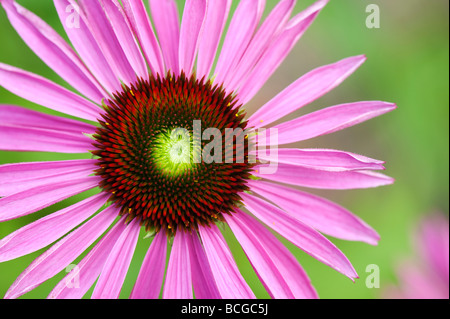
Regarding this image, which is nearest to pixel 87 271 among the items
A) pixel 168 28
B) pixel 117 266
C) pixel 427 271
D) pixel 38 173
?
pixel 117 266

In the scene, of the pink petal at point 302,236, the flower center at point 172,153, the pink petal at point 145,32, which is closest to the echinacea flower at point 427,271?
the pink petal at point 302,236

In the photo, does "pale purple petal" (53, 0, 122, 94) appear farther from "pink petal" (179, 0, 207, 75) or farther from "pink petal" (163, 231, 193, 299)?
"pink petal" (163, 231, 193, 299)

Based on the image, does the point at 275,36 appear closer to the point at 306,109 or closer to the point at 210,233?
the point at 210,233

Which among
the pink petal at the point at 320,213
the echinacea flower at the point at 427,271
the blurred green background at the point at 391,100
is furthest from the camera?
the blurred green background at the point at 391,100

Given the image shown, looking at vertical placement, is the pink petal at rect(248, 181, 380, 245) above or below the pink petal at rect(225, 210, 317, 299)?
above

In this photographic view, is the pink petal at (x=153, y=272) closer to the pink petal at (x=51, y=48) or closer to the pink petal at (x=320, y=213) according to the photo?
the pink petal at (x=320, y=213)

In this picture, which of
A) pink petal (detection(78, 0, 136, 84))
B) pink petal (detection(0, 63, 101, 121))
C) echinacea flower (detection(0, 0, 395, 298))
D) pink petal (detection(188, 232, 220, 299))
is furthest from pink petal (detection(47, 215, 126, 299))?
pink petal (detection(78, 0, 136, 84))
